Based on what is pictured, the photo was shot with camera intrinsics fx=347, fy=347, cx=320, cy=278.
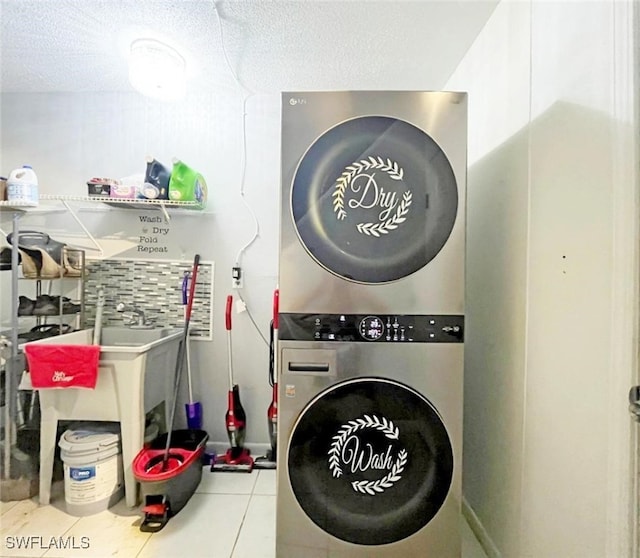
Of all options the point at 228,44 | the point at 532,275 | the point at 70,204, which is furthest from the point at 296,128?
the point at 70,204

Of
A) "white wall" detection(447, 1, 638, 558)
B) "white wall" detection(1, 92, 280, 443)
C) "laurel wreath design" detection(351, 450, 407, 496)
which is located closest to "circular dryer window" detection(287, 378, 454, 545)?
"laurel wreath design" detection(351, 450, 407, 496)

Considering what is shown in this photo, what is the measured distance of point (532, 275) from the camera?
120cm

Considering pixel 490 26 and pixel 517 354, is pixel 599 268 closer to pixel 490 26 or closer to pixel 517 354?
pixel 517 354

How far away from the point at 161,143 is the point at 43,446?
1.80 m

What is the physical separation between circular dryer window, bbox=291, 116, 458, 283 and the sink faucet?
1.54 meters

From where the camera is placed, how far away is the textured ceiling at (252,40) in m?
1.49

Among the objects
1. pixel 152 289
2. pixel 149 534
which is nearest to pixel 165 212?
pixel 152 289

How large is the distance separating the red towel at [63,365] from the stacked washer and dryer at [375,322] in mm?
1003

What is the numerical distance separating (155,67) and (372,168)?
1.26 meters

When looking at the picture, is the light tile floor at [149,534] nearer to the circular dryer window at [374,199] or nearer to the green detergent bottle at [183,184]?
the circular dryer window at [374,199]

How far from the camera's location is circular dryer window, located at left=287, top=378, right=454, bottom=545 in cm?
123

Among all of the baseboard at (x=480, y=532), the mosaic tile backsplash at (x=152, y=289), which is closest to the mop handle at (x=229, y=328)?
the mosaic tile backsplash at (x=152, y=289)

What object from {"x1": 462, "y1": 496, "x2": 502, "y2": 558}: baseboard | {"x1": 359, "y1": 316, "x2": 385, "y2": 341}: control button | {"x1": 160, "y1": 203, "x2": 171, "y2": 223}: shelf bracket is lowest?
{"x1": 462, "y1": 496, "x2": 502, "y2": 558}: baseboard

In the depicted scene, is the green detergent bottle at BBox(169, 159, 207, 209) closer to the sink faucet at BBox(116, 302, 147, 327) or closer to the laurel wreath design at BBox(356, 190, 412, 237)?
the sink faucet at BBox(116, 302, 147, 327)
